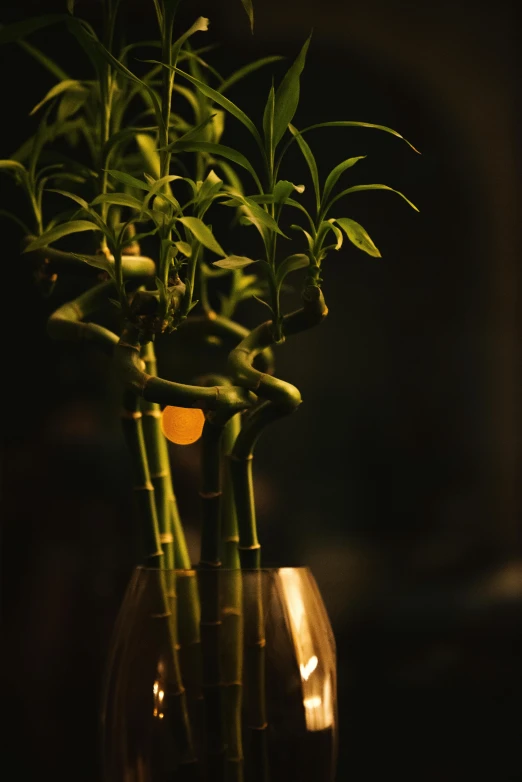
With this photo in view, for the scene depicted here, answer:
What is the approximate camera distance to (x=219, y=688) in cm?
54

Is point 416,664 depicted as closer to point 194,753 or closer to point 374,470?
point 374,470

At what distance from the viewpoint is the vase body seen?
1.77ft

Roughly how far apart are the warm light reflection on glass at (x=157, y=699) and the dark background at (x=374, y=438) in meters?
0.33

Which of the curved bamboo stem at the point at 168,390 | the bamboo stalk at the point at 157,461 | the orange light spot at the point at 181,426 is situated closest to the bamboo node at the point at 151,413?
the bamboo stalk at the point at 157,461

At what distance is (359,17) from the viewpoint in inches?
36.6

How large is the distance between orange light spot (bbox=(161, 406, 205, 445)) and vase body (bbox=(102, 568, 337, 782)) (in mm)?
333

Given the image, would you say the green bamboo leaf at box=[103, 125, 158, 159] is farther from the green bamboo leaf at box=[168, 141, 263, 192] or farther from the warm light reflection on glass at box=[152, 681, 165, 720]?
the warm light reflection on glass at box=[152, 681, 165, 720]

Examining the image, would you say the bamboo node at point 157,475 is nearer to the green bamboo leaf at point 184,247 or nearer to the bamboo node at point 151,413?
the bamboo node at point 151,413

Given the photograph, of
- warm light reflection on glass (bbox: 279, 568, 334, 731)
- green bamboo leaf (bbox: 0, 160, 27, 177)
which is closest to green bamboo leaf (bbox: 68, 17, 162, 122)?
green bamboo leaf (bbox: 0, 160, 27, 177)

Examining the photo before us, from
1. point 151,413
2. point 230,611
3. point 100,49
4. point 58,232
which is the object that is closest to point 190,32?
point 100,49

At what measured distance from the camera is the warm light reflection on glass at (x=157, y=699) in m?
0.55

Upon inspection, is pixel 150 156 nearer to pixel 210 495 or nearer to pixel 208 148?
pixel 208 148

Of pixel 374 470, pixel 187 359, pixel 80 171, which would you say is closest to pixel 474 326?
pixel 374 470

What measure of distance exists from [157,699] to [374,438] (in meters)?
0.44
